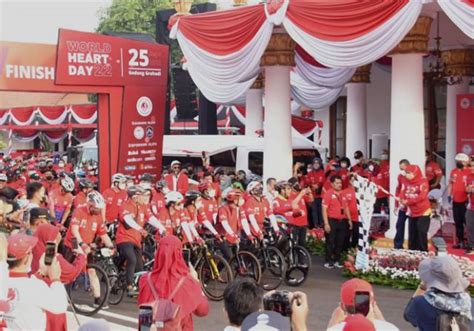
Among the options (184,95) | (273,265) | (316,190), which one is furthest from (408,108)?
(184,95)

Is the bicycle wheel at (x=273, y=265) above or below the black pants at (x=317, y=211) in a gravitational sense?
below

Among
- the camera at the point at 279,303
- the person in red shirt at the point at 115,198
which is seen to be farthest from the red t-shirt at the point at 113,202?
the camera at the point at 279,303

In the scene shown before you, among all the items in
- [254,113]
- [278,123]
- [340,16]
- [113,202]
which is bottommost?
[113,202]

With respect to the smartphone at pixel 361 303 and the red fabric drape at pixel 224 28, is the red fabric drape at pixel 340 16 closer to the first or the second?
the red fabric drape at pixel 224 28

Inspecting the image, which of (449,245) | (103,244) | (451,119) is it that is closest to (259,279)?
(103,244)

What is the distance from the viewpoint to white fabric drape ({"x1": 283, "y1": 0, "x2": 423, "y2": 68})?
13172mm

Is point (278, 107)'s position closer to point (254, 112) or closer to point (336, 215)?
point (336, 215)

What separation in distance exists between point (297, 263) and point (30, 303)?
782cm

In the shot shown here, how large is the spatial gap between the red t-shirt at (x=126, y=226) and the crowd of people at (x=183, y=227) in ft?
0.04

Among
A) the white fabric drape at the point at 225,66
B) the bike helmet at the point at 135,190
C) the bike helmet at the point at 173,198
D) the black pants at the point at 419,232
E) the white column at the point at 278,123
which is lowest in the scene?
the black pants at the point at 419,232

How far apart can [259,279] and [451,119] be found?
10.6 metres

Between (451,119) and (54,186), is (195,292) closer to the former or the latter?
(54,186)

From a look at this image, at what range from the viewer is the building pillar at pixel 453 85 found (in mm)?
19891

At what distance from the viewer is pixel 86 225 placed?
10.9 meters
